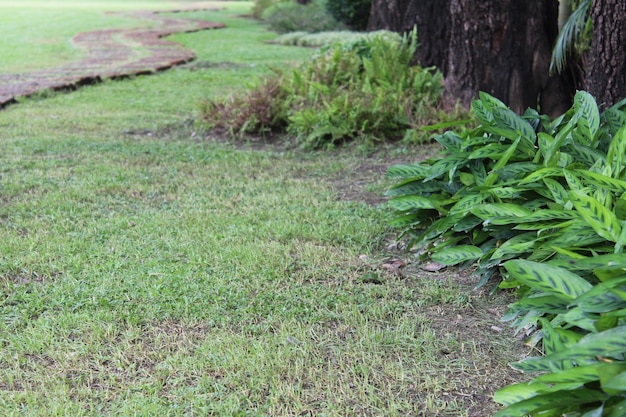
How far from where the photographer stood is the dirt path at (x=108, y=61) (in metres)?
8.80

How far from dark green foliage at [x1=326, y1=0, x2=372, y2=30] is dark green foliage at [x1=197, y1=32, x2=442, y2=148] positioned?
1019cm

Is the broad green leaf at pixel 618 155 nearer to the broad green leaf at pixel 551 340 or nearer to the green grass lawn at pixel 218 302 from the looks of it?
the green grass lawn at pixel 218 302

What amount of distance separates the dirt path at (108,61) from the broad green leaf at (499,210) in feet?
20.8

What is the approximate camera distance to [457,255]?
3205mm

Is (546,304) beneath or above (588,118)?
beneath

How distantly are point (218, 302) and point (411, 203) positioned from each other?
1242 millimetres

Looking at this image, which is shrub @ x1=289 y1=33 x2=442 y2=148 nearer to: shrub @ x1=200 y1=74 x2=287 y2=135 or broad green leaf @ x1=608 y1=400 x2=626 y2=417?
shrub @ x1=200 y1=74 x2=287 y2=135

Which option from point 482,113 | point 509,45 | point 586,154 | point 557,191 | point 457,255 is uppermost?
point 509,45

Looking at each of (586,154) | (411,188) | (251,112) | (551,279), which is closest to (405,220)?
(411,188)

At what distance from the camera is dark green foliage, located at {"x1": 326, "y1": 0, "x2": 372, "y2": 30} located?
56.0 feet

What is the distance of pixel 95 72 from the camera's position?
10078 mm

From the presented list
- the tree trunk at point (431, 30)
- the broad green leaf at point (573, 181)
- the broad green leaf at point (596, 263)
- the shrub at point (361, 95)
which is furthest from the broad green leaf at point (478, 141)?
the tree trunk at point (431, 30)

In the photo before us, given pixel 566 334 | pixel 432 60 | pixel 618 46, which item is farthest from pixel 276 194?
pixel 432 60

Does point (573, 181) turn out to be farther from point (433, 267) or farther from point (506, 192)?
point (433, 267)
